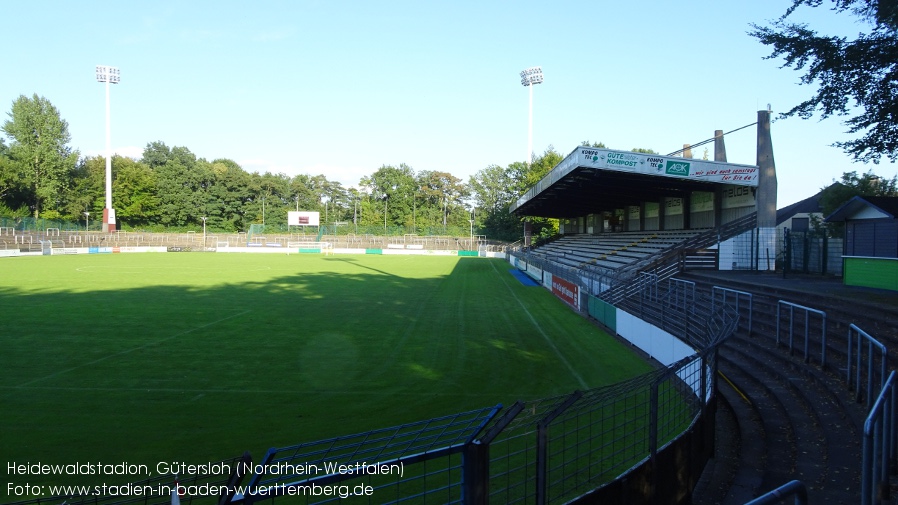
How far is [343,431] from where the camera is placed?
749 cm

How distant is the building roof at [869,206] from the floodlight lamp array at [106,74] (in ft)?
260

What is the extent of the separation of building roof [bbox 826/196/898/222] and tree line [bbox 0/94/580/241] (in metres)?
50.8

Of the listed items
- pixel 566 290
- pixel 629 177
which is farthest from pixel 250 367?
pixel 629 177

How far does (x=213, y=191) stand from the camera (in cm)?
9431

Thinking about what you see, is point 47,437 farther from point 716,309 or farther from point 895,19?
point 895,19

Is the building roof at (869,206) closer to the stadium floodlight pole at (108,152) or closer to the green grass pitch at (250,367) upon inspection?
the green grass pitch at (250,367)

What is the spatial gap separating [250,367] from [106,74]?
2980 inches

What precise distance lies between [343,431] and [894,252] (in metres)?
14.2

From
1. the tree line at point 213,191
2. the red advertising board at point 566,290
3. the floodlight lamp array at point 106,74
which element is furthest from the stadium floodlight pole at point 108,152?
the red advertising board at point 566,290

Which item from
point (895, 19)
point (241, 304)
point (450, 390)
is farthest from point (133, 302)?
point (895, 19)

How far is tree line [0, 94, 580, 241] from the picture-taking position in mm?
72562

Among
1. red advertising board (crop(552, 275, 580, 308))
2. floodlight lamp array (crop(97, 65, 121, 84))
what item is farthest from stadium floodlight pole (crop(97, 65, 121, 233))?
red advertising board (crop(552, 275, 580, 308))

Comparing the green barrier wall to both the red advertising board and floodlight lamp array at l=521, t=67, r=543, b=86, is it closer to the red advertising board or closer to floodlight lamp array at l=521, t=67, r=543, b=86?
the red advertising board

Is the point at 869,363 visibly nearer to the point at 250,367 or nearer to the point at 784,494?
the point at 784,494
